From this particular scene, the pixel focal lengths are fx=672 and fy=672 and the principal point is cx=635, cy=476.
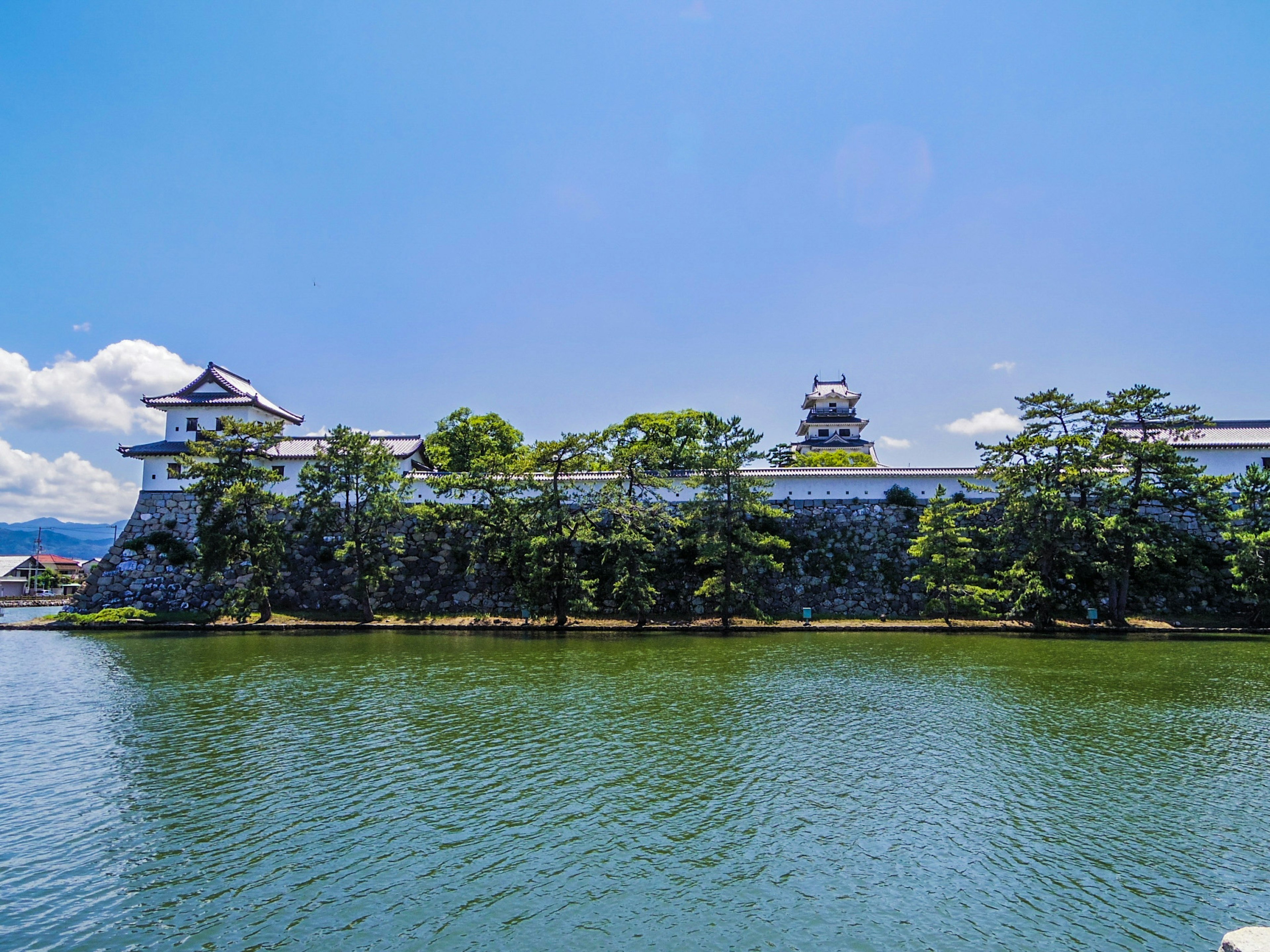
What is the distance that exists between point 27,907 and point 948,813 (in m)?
8.11

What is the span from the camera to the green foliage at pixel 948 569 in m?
22.2

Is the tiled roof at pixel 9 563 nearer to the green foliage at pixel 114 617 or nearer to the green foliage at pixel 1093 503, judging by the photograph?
the green foliage at pixel 114 617

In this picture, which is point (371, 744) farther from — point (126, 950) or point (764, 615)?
point (764, 615)

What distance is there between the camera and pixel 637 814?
6.96 m

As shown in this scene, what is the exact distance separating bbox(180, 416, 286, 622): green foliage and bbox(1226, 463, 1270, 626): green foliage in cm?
3212

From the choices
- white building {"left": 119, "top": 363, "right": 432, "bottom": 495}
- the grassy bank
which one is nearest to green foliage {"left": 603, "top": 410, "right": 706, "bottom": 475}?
the grassy bank

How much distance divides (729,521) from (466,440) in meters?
17.3

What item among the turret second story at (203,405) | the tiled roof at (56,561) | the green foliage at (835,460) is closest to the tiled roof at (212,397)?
the turret second story at (203,405)

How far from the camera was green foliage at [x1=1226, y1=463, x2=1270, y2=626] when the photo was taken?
21.0 metres

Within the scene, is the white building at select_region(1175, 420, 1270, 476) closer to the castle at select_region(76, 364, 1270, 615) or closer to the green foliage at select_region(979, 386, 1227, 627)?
the castle at select_region(76, 364, 1270, 615)

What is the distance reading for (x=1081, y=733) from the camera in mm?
9664

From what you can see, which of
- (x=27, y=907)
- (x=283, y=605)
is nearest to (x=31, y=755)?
(x=27, y=907)

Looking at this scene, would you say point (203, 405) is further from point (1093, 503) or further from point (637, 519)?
point (1093, 503)

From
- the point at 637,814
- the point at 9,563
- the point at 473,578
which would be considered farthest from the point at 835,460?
the point at 9,563
